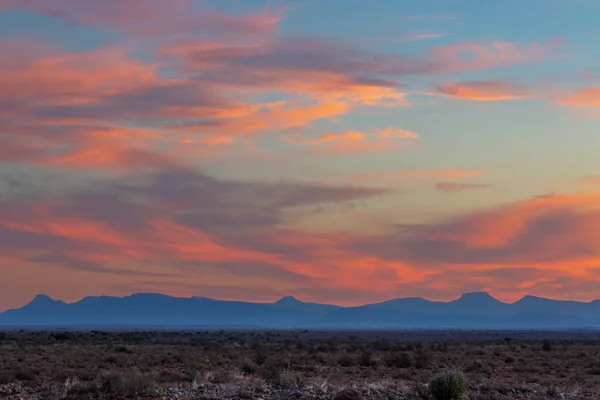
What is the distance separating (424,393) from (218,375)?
9.75 metres

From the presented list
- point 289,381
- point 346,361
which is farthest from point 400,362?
point 289,381

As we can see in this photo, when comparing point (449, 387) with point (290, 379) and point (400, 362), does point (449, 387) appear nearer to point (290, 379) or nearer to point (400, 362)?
point (290, 379)

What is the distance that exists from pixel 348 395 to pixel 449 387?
3262mm

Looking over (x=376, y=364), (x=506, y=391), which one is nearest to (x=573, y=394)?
(x=506, y=391)

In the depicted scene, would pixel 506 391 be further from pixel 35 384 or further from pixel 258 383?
pixel 35 384

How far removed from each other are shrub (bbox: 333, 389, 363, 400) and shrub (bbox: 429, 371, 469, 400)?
8.13 ft

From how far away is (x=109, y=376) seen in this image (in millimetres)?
30203

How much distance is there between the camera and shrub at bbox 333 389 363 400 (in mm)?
28766

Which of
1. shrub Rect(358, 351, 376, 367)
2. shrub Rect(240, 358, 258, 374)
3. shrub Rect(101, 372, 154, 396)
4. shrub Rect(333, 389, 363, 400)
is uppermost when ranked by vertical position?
shrub Rect(358, 351, 376, 367)

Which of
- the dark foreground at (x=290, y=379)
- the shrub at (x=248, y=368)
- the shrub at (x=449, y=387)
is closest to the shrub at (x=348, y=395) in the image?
the dark foreground at (x=290, y=379)

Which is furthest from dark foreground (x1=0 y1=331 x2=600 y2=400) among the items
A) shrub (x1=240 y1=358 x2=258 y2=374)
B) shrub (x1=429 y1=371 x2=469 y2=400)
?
shrub (x1=429 y1=371 x2=469 y2=400)

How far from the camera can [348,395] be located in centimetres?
2894

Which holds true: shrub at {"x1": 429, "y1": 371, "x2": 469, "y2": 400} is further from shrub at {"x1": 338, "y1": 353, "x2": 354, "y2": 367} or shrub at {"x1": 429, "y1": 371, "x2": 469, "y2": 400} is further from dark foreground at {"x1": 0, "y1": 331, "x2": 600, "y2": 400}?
shrub at {"x1": 338, "y1": 353, "x2": 354, "y2": 367}

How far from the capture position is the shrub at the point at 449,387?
95.3 ft
